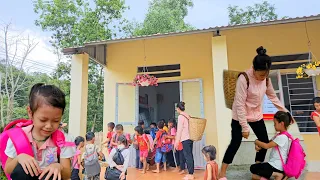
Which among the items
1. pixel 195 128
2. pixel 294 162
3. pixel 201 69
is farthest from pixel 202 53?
pixel 294 162

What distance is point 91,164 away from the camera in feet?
12.1

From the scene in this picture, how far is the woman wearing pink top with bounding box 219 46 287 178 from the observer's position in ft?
7.73

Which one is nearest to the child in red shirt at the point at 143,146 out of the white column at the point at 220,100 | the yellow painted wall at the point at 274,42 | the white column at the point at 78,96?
the white column at the point at 78,96

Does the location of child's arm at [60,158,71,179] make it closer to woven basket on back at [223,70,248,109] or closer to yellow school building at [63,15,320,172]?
woven basket on back at [223,70,248,109]

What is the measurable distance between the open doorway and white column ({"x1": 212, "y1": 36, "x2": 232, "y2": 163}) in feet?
9.00

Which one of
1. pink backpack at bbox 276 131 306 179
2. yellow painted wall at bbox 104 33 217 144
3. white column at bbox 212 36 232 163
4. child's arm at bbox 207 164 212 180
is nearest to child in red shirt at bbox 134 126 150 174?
yellow painted wall at bbox 104 33 217 144

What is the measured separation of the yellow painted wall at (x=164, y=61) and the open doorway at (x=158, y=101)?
674mm

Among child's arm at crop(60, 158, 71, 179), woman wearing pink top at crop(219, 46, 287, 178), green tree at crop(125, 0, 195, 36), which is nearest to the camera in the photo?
child's arm at crop(60, 158, 71, 179)

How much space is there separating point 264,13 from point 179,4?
217 inches

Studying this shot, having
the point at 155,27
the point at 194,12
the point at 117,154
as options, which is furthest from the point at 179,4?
the point at 117,154

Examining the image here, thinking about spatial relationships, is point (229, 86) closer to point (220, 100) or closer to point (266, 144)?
point (266, 144)

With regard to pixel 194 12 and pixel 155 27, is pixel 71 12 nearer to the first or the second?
pixel 155 27

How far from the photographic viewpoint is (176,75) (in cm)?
653

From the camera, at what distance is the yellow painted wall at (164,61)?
6.23 m
